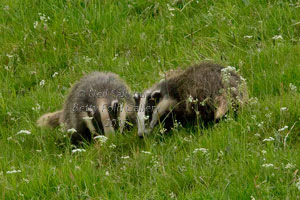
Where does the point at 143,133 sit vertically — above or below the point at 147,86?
below

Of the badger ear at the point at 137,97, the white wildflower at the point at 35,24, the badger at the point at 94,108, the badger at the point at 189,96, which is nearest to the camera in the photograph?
the badger at the point at 189,96

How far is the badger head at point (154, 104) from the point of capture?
7473mm

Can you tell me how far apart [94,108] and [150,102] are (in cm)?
68

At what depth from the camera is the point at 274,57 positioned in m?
7.93

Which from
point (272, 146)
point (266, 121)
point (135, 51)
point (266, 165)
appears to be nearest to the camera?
point (266, 165)

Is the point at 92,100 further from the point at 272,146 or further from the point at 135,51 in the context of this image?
the point at 272,146

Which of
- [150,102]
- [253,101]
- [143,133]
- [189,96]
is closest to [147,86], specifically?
[150,102]

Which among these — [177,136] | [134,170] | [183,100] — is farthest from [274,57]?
[134,170]

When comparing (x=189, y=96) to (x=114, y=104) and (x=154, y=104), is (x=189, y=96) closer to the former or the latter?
→ (x=154, y=104)

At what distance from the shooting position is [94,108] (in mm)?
7785

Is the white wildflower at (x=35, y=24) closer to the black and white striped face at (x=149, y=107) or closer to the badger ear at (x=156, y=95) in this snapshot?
the black and white striped face at (x=149, y=107)

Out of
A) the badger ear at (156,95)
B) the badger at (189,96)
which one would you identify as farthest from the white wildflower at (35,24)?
the badger ear at (156,95)

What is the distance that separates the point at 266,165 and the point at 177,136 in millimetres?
1676

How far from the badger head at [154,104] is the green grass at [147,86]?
30 cm
